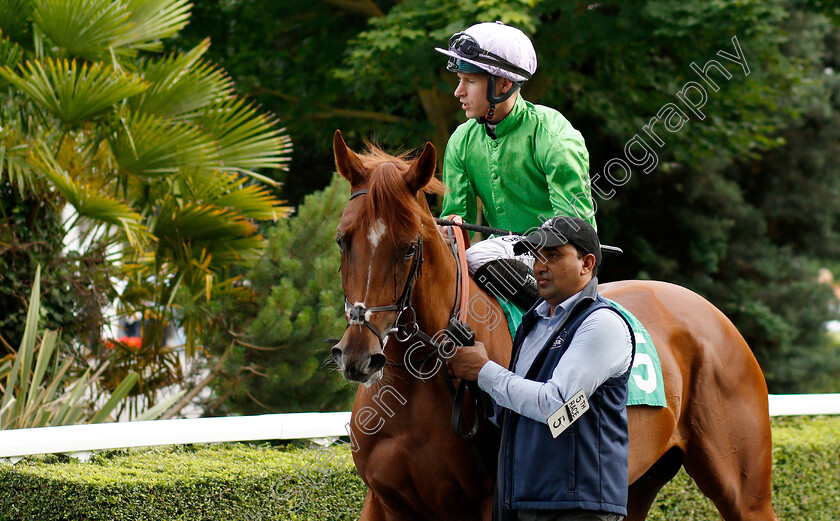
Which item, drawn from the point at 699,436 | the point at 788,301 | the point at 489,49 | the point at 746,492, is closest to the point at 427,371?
the point at 489,49

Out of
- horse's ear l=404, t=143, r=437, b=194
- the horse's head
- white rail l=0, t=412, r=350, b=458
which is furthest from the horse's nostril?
white rail l=0, t=412, r=350, b=458

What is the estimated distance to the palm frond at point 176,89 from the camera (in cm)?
669

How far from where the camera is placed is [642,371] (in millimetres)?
3320

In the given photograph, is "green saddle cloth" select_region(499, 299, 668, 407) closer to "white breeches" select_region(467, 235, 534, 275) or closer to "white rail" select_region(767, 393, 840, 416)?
"white breeches" select_region(467, 235, 534, 275)

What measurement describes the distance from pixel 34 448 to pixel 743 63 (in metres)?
9.33

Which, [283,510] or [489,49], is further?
[283,510]

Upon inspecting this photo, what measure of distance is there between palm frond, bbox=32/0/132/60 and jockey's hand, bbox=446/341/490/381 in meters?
4.67

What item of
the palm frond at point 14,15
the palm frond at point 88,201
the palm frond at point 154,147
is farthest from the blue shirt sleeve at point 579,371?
the palm frond at point 14,15

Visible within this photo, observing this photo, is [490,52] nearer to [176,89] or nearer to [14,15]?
[176,89]

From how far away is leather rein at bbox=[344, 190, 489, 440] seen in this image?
254cm

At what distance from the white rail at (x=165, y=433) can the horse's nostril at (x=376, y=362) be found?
94.3 inches

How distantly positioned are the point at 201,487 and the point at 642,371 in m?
2.16

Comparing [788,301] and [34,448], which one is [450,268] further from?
[788,301]

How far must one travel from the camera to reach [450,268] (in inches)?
117
